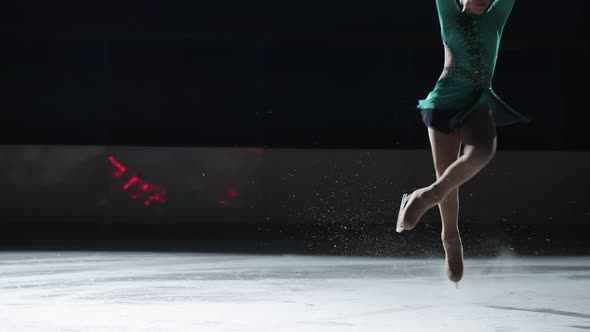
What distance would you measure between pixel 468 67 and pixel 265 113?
9.40 metres

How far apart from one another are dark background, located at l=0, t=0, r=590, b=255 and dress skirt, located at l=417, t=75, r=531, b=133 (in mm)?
6982

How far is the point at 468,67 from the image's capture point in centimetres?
473

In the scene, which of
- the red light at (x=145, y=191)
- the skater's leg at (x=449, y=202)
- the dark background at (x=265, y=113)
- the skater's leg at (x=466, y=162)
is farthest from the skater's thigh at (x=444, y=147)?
the red light at (x=145, y=191)

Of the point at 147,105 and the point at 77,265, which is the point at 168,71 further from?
the point at 77,265

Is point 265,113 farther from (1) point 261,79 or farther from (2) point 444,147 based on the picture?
(2) point 444,147

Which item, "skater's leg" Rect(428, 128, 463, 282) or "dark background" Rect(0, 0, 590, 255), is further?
"dark background" Rect(0, 0, 590, 255)

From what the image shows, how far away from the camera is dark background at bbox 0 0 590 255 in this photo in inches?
481

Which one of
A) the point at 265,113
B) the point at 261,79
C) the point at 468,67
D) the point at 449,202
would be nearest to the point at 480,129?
the point at 468,67

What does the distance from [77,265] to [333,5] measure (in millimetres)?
6455

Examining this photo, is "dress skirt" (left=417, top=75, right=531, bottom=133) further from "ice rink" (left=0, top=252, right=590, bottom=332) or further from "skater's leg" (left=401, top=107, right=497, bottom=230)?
"ice rink" (left=0, top=252, right=590, bottom=332)

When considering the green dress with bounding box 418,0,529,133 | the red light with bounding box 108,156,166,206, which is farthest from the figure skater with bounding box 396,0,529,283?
the red light with bounding box 108,156,166,206

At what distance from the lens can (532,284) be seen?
713 centimetres

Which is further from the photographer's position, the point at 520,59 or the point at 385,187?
the point at 520,59

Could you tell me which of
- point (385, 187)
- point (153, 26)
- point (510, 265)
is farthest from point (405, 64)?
point (510, 265)
